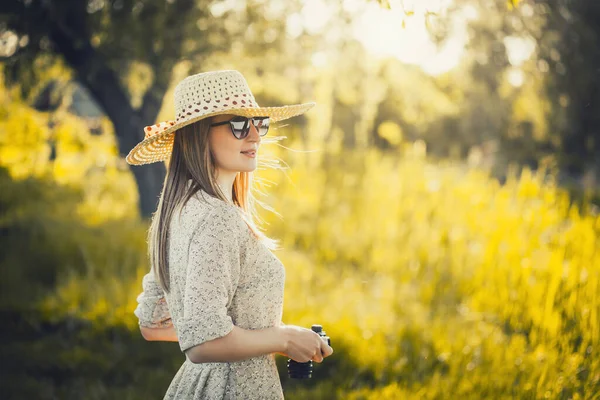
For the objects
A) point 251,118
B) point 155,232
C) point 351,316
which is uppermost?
point 251,118

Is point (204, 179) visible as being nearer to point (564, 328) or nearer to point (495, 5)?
point (564, 328)

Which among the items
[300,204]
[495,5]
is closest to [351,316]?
[300,204]

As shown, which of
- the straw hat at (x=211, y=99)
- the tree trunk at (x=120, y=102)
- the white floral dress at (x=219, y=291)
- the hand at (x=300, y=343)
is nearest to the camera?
the white floral dress at (x=219, y=291)

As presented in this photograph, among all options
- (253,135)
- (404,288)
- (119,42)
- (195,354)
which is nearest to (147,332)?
(195,354)

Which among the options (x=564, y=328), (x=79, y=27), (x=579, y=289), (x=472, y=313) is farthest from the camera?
(x=79, y=27)

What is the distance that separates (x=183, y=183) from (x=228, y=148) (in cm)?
19

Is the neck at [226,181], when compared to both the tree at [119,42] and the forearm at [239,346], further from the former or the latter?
the tree at [119,42]

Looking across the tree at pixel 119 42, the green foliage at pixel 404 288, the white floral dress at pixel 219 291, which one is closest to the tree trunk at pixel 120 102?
the tree at pixel 119 42

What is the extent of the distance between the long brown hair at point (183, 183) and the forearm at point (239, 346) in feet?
1.01

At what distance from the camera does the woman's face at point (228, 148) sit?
2172 millimetres

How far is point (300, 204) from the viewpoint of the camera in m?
8.38

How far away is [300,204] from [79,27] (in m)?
3.38

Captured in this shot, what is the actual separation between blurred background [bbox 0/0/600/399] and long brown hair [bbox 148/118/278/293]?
1.71 feet

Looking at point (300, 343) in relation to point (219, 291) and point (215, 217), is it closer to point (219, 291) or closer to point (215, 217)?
point (219, 291)
